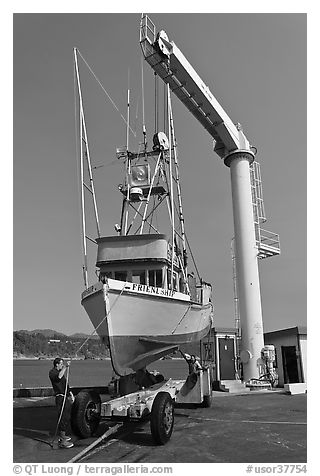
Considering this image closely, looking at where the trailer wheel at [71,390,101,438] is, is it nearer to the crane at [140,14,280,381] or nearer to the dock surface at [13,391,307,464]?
the dock surface at [13,391,307,464]

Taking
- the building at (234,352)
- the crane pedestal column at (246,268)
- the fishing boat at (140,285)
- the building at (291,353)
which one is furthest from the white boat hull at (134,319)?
the building at (291,353)

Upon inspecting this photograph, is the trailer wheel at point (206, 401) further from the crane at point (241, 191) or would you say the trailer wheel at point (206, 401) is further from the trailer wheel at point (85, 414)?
the crane at point (241, 191)

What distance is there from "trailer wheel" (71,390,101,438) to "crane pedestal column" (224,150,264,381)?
1236 cm

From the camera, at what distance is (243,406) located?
14422 mm

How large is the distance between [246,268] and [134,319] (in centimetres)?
1155

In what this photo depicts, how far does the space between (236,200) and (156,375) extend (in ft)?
36.3

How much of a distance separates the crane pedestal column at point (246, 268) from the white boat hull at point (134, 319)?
8461 mm

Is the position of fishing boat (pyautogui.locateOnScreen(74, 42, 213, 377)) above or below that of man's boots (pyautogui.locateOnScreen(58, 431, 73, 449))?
above

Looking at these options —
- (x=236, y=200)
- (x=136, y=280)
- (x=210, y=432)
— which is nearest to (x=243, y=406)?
(x=210, y=432)

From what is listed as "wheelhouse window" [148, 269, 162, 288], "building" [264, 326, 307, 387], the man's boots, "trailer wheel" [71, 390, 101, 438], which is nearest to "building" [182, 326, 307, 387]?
"building" [264, 326, 307, 387]

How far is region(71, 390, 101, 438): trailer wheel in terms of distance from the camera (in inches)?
355

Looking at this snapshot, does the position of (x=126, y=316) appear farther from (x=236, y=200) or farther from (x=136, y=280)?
(x=236, y=200)

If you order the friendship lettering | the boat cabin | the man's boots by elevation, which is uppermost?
the boat cabin

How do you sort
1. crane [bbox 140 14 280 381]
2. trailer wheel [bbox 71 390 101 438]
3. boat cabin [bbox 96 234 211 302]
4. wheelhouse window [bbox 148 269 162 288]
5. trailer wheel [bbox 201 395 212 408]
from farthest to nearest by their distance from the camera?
crane [bbox 140 14 280 381] → trailer wheel [bbox 201 395 212 408] → wheelhouse window [bbox 148 269 162 288] → boat cabin [bbox 96 234 211 302] → trailer wheel [bbox 71 390 101 438]
